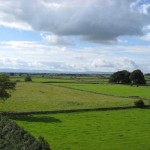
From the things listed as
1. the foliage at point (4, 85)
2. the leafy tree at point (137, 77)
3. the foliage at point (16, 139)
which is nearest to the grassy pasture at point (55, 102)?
the foliage at point (4, 85)

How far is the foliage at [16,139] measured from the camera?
14.3 meters

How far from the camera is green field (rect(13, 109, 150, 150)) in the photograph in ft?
102

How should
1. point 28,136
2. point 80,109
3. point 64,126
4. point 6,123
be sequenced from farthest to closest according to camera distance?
point 80,109 < point 64,126 < point 6,123 < point 28,136

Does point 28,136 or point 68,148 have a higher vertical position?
point 28,136

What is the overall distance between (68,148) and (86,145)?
214 cm

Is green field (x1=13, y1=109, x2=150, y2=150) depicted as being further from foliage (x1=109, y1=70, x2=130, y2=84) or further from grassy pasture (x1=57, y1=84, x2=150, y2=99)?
foliage (x1=109, y1=70, x2=130, y2=84)

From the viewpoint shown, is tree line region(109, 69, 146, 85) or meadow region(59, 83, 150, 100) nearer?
meadow region(59, 83, 150, 100)

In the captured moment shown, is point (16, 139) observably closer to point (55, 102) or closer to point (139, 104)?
point (139, 104)

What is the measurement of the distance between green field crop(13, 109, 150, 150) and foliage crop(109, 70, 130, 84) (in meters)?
100

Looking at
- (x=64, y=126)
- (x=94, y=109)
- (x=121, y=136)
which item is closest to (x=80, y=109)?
(x=94, y=109)

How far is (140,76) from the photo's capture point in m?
150

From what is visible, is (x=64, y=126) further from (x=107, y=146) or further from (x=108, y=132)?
(x=107, y=146)

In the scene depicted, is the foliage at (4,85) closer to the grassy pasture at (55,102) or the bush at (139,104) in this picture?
the grassy pasture at (55,102)

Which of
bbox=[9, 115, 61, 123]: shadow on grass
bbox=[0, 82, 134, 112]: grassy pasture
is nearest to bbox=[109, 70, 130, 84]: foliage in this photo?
bbox=[0, 82, 134, 112]: grassy pasture
